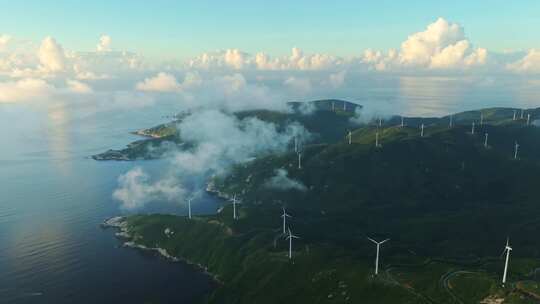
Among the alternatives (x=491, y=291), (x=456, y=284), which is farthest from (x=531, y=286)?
(x=456, y=284)

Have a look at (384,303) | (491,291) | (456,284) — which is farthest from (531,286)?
(384,303)

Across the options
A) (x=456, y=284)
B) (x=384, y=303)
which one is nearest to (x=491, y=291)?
(x=456, y=284)

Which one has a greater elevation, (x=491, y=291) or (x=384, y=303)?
(x=491, y=291)

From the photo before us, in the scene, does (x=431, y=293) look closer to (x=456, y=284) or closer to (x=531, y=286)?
(x=456, y=284)

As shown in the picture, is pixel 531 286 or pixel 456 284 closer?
pixel 531 286

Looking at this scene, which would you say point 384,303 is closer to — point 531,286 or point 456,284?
point 456,284

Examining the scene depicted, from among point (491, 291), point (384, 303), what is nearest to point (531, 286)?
point (491, 291)

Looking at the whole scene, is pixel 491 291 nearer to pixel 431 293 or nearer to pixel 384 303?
pixel 431 293

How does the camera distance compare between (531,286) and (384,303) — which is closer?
(531,286)
